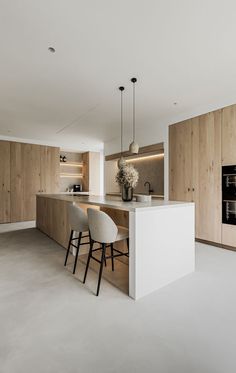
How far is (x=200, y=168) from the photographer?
3932mm

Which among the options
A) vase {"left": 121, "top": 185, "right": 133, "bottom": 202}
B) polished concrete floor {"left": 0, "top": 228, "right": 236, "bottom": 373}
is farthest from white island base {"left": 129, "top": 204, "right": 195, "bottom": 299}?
vase {"left": 121, "top": 185, "right": 133, "bottom": 202}

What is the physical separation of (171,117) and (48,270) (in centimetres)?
387

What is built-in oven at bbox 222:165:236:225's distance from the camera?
344cm

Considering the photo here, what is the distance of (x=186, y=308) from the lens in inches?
71.8

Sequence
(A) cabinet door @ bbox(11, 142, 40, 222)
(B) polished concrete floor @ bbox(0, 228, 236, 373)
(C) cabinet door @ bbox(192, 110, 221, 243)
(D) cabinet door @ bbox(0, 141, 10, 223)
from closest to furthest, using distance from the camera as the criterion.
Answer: (B) polished concrete floor @ bbox(0, 228, 236, 373), (C) cabinet door @ bbox(192, 110, 221, 243), (D) cabinet door @ bbox(0, 141, 10, 223), (A) cabinet door @ bbox(11, 142, 40, 222)

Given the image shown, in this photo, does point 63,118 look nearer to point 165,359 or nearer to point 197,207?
point 197,207

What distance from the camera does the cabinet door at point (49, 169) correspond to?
6.50m

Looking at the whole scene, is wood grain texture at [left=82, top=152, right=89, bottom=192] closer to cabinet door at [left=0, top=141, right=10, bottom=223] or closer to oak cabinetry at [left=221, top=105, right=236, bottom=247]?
cabinet door at [left=0, top=141, right=10, bottom=223]

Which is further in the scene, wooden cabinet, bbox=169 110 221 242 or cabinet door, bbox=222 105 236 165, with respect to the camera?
wooden cabinet, bbox=169 110 221 242

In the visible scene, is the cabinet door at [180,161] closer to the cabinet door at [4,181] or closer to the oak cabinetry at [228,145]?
the oak cabinetry at [228,145]
